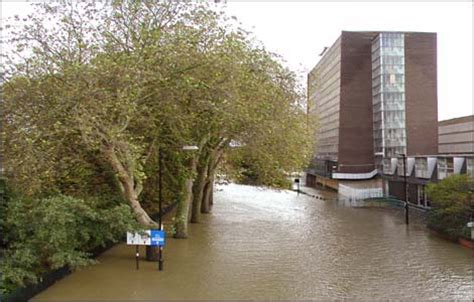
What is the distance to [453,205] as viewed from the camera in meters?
25.9

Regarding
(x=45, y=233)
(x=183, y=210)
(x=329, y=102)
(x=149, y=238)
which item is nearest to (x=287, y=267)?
(x=149, y=238)

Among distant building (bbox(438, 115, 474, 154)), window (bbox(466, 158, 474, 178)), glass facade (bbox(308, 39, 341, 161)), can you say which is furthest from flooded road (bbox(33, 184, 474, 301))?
glass facade (bbox(308, 39, 341, 161))

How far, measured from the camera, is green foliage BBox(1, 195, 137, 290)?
1442cm

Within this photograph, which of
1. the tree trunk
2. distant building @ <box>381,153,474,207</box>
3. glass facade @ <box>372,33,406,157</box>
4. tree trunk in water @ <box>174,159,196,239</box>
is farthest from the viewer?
glass facade @ <box>372,33,406,157</box>

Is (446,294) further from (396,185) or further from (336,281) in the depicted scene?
(396,185)

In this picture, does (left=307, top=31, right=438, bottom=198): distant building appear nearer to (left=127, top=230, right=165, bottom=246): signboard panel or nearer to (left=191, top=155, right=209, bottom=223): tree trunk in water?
(left=191, top=155, right=209, bottom=223): tree trunk in water

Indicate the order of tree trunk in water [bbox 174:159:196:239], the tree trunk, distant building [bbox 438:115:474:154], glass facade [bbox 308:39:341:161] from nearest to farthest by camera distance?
the tree trunk
tree trunk in water [bbox 174:159:196:239]
distant building [bbox 438:115:474:154]
glass facade [bbox 308:39:341:161]

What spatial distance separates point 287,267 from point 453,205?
1094 centimetres

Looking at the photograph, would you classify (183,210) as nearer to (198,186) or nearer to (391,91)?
(198,186)

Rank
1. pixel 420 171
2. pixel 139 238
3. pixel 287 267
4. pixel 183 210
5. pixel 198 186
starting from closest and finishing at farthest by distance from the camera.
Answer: pixel 139 238 → pixel 287 267 → pixel 183 210 → pixel 198 186 → pixel 420 171

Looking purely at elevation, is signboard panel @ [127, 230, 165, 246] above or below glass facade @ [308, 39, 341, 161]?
below

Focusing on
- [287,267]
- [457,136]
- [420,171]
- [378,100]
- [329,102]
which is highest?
[329,102]

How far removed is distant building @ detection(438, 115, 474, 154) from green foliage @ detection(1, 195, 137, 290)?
46661 millimetres

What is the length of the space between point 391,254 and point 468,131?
3958 cm
